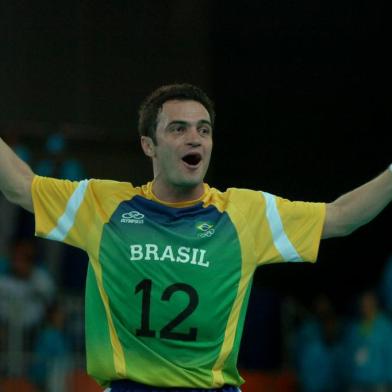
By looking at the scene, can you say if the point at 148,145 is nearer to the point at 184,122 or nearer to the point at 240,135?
the point at 184,122

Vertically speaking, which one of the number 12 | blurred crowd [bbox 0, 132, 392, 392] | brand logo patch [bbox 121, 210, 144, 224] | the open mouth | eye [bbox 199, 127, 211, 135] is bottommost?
blurred crowd [bbox 0, 132, 392, 392]

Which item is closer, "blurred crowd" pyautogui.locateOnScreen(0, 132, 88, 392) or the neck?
the neck

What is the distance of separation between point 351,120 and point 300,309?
230 cm

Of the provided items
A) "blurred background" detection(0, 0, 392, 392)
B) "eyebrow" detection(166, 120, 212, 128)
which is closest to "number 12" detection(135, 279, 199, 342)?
"eyebrow" detection(166, 120, 212, 128)

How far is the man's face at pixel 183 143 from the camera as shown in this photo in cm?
568

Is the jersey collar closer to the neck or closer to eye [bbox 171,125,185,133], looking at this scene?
the neck

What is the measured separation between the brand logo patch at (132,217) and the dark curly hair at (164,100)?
366 millimetres

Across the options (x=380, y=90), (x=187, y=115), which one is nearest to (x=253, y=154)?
(x=380, y=90)

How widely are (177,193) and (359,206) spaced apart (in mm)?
843

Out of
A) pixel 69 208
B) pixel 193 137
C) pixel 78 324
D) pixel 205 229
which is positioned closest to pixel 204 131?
pixel 193 137

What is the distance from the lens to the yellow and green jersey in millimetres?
5535

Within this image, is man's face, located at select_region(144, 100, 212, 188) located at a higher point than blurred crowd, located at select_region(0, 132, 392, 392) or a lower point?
higher

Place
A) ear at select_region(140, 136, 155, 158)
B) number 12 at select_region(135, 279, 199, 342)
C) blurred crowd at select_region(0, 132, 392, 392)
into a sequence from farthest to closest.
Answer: blurred crowd at select_region(0, 132, 392, 392)
ear at select_region(140, 136, 155, 158)
number 12 at select_region(135, 279, 199, 342)

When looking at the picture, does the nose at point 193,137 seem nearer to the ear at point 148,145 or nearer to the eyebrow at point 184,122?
the eyebrow at point 184,122
